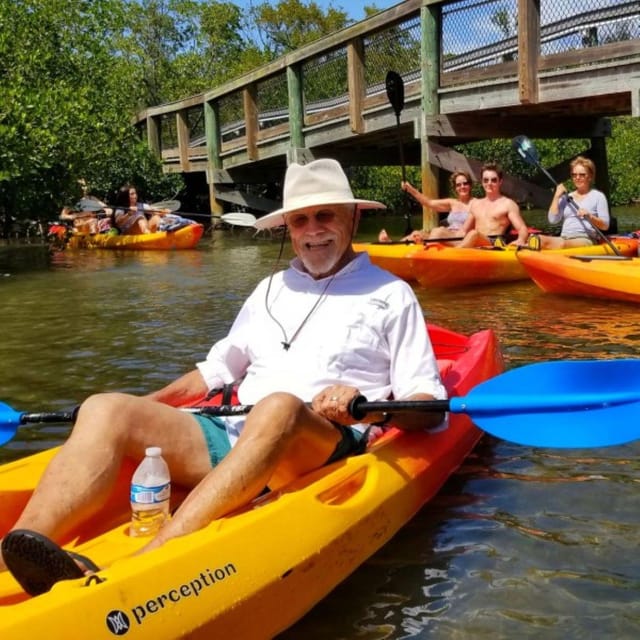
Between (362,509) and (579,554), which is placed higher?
(362,509)

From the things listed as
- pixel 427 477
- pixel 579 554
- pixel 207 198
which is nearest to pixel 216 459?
pixel 427 477

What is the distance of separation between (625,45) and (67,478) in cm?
809

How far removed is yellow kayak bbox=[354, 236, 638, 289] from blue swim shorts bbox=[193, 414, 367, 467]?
5.73m

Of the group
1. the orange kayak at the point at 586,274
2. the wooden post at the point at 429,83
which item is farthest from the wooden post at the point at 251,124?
the orange kayak at the point at 586,274

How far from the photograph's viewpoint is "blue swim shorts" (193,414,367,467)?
9.59ft

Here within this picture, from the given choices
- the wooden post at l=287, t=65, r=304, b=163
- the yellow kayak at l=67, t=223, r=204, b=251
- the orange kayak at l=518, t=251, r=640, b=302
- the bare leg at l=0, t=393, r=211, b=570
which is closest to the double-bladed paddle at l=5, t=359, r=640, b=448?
the bare leg at l=0, t=393, r=211, b=570

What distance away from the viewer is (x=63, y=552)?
2146 millimetres

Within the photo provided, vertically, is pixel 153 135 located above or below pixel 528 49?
above

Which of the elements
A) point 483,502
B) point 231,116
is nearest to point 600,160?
point 231,116

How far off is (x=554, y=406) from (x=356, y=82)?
1079 centimetres

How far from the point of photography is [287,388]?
307 cm

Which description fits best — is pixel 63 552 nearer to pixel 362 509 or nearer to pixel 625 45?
pixel 362 509

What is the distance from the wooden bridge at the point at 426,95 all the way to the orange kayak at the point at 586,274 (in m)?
2.19

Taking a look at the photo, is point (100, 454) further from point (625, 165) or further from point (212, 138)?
point (625, 165)
